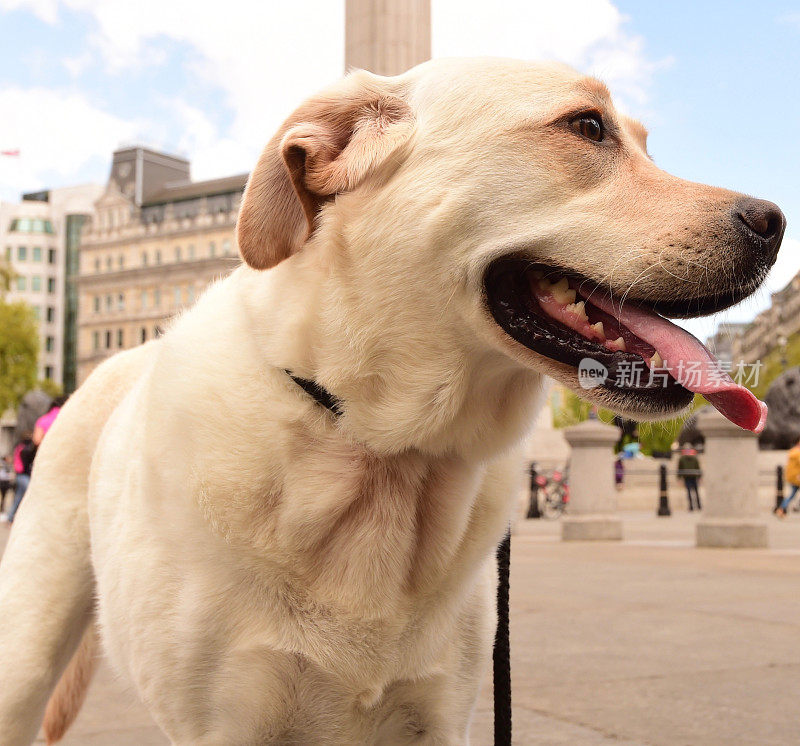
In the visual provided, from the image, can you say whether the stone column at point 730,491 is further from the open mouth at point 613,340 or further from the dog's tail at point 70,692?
the open mouth at point 613,340

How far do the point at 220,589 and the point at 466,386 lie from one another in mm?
676

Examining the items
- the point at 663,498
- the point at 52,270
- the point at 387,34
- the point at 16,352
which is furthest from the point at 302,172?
the point at 52,270

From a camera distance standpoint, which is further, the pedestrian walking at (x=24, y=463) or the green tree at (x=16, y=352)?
the green tree at (x=16, y=352)

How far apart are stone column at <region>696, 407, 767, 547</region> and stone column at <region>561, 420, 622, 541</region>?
1676mm

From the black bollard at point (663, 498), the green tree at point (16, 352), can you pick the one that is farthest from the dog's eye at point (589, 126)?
the green tree at point (16, 352)

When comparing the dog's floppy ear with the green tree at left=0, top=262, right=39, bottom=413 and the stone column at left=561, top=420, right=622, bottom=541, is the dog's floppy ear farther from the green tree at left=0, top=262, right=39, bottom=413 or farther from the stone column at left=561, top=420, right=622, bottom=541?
the green tree at left=0, top=262, right=39, bottom=413

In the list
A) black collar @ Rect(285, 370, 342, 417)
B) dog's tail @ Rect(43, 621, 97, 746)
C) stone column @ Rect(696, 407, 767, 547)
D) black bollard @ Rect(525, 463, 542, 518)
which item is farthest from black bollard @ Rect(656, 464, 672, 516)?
black collar @ Rect(285, 370, 342, 417)

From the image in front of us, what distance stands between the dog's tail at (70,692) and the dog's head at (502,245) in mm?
1527

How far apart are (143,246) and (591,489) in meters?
79.7

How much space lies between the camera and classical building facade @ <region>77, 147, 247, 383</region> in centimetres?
8644

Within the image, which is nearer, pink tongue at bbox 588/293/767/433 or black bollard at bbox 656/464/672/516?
pink tongue at bbox 588/293/767/433

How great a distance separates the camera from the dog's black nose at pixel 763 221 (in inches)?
85.4

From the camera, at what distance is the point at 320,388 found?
2.23 m

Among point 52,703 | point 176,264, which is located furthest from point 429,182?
point 176,264
